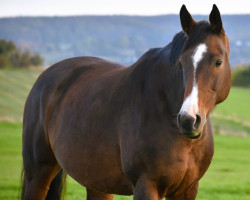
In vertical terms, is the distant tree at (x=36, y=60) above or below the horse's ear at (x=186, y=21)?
below

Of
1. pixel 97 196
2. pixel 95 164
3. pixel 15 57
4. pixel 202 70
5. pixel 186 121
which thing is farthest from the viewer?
pixel 15 57

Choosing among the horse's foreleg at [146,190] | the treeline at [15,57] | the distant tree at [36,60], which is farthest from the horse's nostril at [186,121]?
the distant tree at [36,60]

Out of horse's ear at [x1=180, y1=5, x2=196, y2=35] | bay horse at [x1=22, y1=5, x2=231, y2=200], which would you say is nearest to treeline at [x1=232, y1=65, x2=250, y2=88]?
bay horse at [x1=22, y1=5, x2=231, y2=200]

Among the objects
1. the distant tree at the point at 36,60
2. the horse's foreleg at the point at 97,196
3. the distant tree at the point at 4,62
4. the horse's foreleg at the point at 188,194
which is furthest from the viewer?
the distant tree at the point at 36,60

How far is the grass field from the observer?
828 cm

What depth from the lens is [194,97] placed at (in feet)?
9.53

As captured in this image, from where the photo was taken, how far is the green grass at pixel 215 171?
796 cm

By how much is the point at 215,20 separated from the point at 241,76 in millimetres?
47091

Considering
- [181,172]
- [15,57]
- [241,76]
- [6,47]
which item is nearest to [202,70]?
[181,172]

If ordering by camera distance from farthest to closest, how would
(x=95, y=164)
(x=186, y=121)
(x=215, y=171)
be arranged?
(x=215, y=171), (x=95, y=164), (x=186, y=121)

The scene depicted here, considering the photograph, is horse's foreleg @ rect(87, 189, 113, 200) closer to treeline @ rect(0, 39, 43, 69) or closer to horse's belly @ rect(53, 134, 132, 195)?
horse's belly @ rect(53, 134, 132, 195)

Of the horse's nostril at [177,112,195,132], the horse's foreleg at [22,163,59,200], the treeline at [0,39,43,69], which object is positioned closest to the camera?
the horse's nostril at [177,112,195,132]

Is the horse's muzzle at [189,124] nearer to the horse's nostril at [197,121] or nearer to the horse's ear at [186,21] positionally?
the horse's nostril at [197,121]

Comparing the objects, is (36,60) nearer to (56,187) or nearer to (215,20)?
(56,187)
